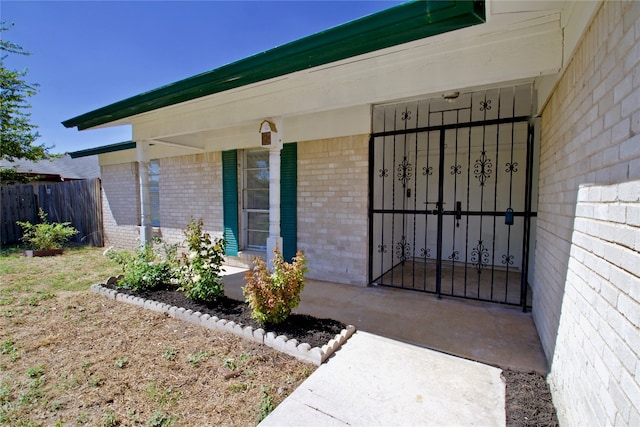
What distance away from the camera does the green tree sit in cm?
953

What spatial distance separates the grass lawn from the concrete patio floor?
44.0 inches

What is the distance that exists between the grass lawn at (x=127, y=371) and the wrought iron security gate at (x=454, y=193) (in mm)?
2531

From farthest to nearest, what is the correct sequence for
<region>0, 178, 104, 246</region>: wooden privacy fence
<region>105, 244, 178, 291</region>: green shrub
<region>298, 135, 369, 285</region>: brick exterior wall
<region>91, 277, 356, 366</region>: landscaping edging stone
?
<region>0, 178, 104, 246</region>: wooden privacy fence < <region>298, 135, 369, 285</region>: brick exterior wall < <region>105, 244, 178, 291</region>: green shrub < <region>91, 277, 356, 366</region>: landscaping edging stone

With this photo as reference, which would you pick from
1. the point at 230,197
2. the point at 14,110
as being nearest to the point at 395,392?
the point at 230,197

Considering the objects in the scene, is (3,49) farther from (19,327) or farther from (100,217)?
(19,327)

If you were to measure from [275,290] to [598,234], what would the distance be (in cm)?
236

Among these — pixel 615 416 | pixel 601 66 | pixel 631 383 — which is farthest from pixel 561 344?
pixel 601 66

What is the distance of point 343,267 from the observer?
466 cm

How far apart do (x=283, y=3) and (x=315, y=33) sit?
3059mm

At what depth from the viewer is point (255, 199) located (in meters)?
5.76

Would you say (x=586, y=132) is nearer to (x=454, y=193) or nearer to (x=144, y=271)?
(x=454, y=193)

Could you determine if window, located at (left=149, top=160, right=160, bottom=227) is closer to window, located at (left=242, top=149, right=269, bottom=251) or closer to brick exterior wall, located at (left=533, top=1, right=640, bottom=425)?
window, located at (left=242, top=149, right=269, bottom=251)

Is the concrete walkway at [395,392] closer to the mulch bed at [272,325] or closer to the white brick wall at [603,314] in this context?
the mulch bed at [272,325]

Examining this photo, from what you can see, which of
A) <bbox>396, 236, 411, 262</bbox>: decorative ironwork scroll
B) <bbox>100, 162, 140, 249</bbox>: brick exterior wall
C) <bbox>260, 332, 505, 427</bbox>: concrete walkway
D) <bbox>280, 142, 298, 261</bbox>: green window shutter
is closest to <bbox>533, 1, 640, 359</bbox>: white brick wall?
<bbox>260, 332, 505, 427</bbox>: concrete walkway
